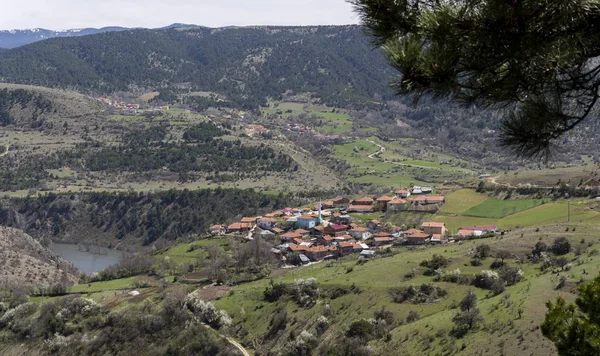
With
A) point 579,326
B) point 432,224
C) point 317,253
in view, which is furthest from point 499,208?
point 579,326

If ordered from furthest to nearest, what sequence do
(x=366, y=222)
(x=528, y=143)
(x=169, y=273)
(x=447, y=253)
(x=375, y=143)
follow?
(x=375, y=143) → (x=366, y=222) → (x=169, y=273) → (x=447, y=253) → (x=528, y=143)

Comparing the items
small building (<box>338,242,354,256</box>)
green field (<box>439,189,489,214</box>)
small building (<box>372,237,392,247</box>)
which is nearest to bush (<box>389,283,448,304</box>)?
small building (<box>338,242,354,256</box>)

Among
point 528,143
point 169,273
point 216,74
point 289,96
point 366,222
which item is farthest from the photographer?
point 216,74

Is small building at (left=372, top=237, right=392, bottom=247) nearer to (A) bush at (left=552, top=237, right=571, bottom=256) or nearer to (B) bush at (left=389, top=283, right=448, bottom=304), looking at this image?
(A) bush at (left=552, top=237, right=571, bottom=256)

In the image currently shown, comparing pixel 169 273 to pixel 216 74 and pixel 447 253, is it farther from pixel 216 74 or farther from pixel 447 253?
pixel 216 74

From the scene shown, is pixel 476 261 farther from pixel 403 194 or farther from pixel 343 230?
pixel 403 194

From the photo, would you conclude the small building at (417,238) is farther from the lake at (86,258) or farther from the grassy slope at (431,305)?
the lake at (86,258)

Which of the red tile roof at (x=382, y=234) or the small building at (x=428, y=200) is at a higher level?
the small building at (x=428, y=200)

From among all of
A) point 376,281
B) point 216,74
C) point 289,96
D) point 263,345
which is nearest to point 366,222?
point 376,281

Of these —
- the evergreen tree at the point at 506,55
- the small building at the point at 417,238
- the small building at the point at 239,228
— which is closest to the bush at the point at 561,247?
the small building at the point at 417,238
